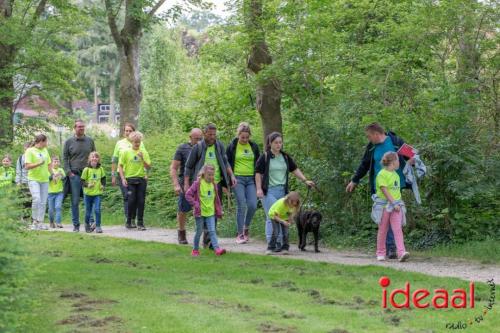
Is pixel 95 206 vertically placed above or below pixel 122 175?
below

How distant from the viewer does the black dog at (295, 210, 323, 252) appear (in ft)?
45.0

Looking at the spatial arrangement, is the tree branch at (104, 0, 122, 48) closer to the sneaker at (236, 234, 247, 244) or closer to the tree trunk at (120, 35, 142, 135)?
the tree trunk at (120, 35, 142, 135)

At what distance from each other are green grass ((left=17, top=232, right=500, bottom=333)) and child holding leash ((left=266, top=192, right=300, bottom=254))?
72cm

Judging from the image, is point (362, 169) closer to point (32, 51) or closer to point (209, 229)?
point (209, 229)

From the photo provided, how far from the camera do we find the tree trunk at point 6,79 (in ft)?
72.8

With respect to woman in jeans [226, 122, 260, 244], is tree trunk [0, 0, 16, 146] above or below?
above

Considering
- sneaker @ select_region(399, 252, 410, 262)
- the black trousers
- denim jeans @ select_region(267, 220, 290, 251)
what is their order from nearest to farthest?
sneaker @ select_region(399, 252, 410, 262), denim jeans @ select_region(267, 220, 290, 251), the black trousers

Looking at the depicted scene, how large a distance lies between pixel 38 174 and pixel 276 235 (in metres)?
6.12

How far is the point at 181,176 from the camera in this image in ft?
51.8

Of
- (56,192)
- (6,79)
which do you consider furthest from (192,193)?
(6,79)

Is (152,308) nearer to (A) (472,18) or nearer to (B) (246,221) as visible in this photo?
(B) (246,221)

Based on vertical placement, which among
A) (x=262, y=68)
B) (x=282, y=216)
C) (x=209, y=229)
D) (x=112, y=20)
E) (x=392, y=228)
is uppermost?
(x=112, y=20)

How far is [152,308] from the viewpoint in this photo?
8719mm

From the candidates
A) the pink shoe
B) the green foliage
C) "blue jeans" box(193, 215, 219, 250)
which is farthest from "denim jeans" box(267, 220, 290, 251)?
the green foliage
